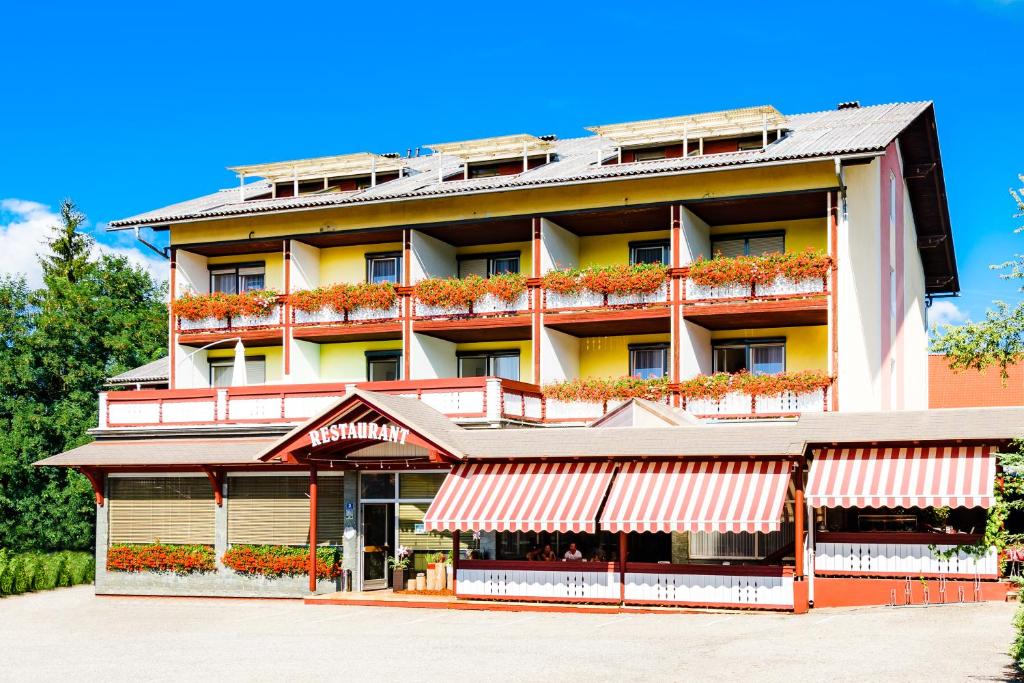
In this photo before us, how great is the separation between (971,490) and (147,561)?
22042 millimetres

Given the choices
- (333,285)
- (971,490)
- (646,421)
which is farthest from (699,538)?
(333,285)

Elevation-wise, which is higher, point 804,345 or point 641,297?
point 641,297

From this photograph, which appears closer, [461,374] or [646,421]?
[646,421]

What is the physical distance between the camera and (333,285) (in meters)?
40.6

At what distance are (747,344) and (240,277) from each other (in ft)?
55.3

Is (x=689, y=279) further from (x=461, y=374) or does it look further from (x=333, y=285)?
(x=333, y=285)

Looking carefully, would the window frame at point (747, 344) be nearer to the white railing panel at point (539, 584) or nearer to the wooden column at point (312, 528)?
the white railing panel at point (539, 584)

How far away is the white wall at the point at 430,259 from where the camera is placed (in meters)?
39.7

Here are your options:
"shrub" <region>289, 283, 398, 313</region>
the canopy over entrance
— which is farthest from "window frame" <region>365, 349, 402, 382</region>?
the canopy over entrance

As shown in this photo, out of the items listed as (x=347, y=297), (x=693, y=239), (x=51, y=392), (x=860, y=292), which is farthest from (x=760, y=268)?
(x=51, y=392)

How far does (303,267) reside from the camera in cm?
4184

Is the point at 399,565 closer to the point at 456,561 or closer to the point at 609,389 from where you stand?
the point at 456,561

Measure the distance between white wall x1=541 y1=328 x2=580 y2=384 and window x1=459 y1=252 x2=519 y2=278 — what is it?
3315mm

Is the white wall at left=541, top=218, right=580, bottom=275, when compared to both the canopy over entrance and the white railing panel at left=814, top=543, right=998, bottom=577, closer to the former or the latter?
the canopy over entrance
